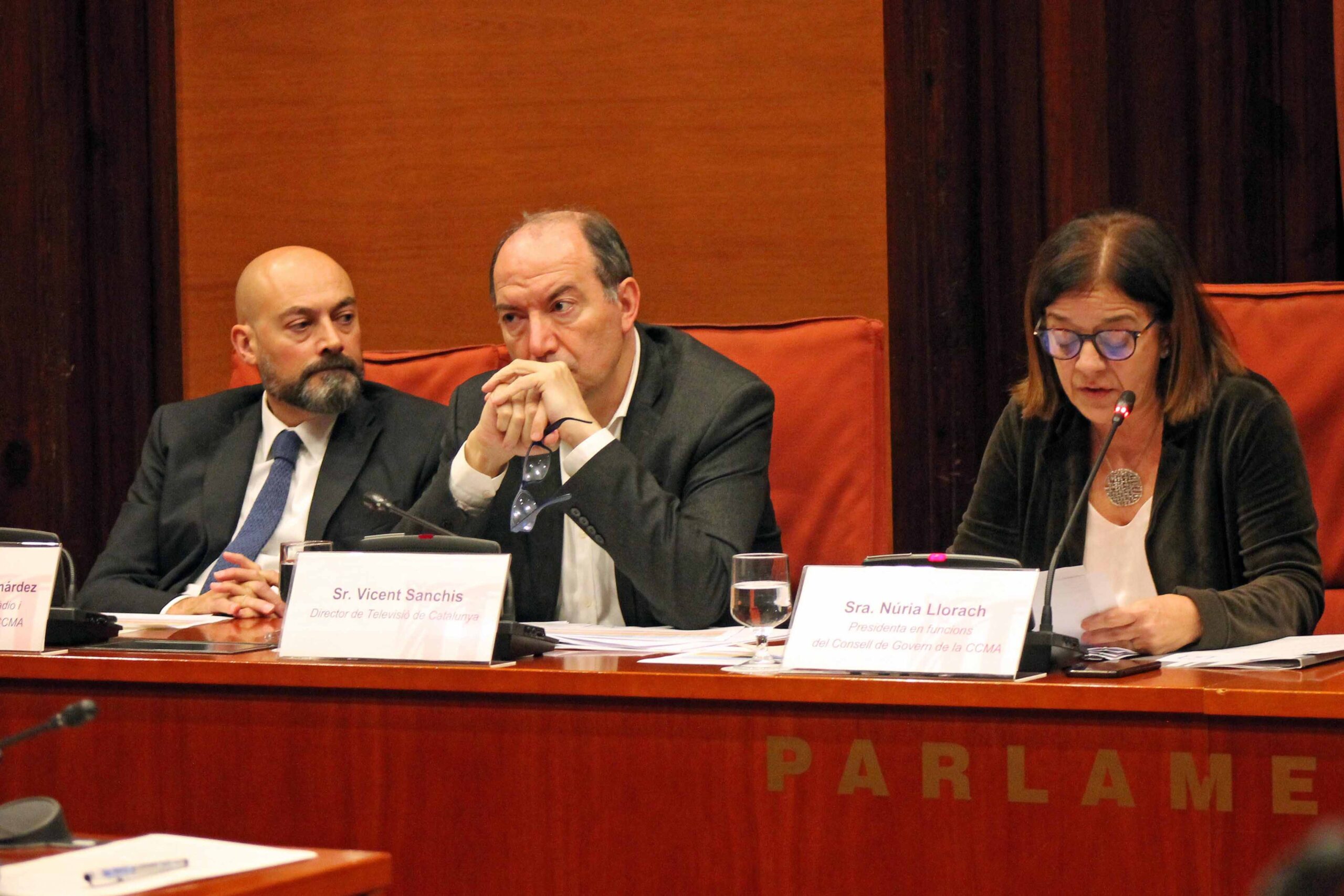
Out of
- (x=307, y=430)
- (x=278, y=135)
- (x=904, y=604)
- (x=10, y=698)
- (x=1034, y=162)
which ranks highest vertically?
(x=278, y=135)

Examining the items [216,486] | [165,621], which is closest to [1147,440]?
[165,621]

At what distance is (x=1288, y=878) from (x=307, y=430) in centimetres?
262

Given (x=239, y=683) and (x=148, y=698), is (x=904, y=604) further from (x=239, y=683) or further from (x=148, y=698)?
(x=148, y=698)

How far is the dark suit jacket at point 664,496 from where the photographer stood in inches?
82.8

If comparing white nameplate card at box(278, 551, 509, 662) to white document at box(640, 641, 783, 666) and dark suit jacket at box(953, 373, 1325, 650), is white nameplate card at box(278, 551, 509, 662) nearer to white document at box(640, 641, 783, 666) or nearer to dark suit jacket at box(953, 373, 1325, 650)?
white document at box(640, 641, 783, 666)

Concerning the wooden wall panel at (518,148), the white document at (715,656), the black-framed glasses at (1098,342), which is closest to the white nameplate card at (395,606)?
the white document at (715,656)

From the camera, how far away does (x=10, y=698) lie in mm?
1793

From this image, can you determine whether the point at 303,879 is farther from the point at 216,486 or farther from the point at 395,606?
the point at 216,486

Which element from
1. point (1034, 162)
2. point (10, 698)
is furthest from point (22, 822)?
point (1034, 162)

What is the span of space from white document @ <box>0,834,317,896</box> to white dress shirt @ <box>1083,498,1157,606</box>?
4.49ft

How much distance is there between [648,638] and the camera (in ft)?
6.16

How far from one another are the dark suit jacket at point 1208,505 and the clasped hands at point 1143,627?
134 millimetres

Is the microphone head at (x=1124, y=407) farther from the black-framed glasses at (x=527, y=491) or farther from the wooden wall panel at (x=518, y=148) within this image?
the wooden wall panel at (x=518, y=148)

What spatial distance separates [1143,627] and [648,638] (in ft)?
1.92
